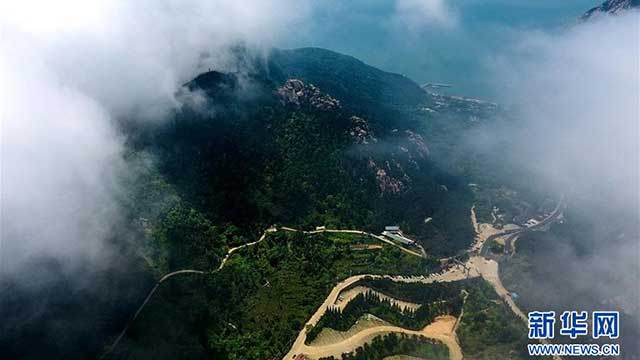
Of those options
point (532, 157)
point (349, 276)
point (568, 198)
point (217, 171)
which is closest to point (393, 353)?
point (349, 276)

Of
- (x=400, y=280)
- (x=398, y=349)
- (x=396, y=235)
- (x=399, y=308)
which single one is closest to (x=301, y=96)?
(x=396, y=235)

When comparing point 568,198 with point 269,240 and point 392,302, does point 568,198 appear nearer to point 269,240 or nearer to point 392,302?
point 392,302

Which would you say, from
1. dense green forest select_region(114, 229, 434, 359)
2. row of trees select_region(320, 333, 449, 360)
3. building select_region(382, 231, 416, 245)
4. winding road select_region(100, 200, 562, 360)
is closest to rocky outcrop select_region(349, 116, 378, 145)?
building select_region(382, 231, 416, 245)

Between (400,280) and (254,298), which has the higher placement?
(400,280)

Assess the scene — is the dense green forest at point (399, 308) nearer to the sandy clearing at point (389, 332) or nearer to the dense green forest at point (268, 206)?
the dense green forest at point (268, 206)

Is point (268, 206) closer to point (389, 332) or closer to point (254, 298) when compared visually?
point (254, 298)

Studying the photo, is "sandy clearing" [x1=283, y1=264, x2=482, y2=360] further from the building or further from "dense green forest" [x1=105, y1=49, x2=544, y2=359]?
the building
